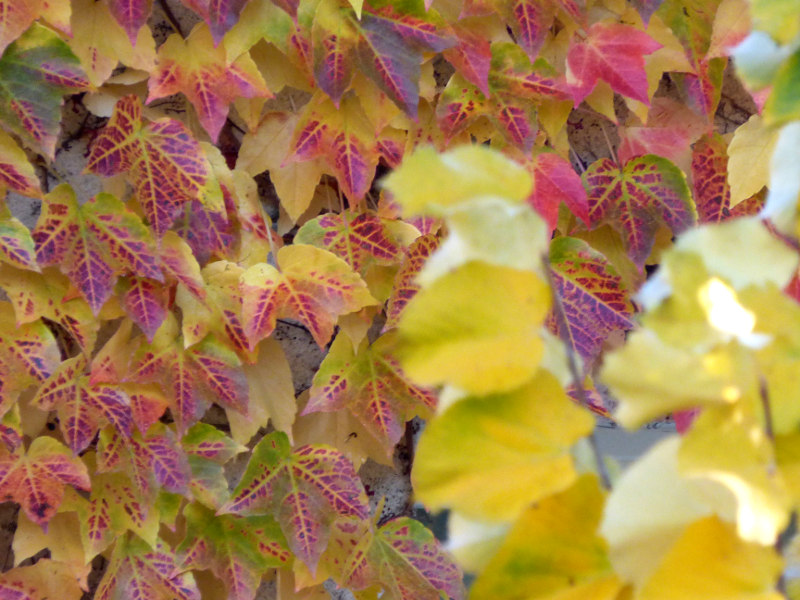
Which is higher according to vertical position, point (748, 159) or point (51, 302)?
point (748, 159)

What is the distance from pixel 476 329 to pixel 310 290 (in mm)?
698

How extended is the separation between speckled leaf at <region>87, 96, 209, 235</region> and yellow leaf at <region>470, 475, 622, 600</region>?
748 mm

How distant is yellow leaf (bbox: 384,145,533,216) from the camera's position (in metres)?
0.19

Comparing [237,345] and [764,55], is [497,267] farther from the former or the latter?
[237,345]

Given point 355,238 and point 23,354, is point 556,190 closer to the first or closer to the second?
point 355,238

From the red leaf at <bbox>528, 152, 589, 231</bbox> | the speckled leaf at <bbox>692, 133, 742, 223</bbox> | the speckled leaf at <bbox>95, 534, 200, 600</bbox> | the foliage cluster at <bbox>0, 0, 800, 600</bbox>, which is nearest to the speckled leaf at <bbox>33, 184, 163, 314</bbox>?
the foliage cluster at <bbox>0, 0, 800, 600</bbox>

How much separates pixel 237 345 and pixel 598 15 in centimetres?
60

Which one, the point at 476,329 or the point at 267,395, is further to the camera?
the point at 267,395

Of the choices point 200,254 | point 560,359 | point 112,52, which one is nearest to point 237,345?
point 200,254

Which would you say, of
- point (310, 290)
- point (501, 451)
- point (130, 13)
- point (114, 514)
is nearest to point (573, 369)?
point (501, 451)

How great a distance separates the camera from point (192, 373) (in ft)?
3.06

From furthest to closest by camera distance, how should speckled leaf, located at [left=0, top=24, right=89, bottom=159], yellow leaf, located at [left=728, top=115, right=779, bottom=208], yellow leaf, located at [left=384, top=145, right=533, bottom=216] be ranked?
1. yellow leaf, located at [left=728, top=115, right=779, bottom=208]
2. speckled leaf, located at [left=0, top=24, right=89, bottom=159]
3. yellow leaf, located at [left=384, top=145, right=533, bottom=216]

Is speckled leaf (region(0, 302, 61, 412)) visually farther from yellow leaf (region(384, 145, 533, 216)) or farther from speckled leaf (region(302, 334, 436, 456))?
yellow leaf (region(384, 145, 533, 216))

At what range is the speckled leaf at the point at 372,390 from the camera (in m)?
0.95
